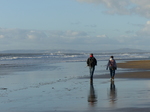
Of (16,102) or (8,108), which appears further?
(16,102)

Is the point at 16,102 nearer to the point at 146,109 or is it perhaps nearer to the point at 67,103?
the point at 67,103

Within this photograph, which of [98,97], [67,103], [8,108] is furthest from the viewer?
[98,97]

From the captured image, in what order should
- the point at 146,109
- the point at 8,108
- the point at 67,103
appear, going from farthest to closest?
the point at 67,103 < the point at 8,108 < the point at 146,109

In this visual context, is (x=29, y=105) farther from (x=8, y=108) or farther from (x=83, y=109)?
(x=83, y=109)

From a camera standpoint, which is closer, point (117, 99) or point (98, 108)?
point (98, 108)

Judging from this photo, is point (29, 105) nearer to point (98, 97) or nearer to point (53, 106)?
point (53, 106)

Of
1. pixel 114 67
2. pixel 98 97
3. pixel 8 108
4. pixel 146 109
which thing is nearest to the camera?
pixel 146 109

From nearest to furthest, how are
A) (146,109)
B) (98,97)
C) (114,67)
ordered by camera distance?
(146,109) < (98,97) < (114,67)

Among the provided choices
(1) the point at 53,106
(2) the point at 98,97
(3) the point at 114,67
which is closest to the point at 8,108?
(1) the point at 53,106

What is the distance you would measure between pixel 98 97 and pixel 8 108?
11.5 feet

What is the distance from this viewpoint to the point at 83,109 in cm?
909

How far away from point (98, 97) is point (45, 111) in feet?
10.1

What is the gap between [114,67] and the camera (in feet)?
59.7

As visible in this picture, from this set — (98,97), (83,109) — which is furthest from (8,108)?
(98,97)
